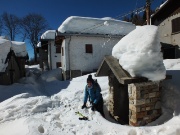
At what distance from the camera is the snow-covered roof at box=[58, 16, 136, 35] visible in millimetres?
15891

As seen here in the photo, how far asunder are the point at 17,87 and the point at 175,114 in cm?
1027

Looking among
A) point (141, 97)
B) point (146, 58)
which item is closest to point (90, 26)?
point (146, 58)

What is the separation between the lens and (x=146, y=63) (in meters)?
Result: 4.39

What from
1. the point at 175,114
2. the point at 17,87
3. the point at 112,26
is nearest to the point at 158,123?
the point at 175,114

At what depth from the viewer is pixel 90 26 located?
56.4ft

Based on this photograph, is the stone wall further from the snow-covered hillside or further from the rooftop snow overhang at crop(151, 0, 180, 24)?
the rooftop snow overhang at crop(151, 0, 180, 24)

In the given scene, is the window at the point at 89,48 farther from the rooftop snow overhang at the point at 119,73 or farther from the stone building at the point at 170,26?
the rooftop snow overhang at the point at 119,73

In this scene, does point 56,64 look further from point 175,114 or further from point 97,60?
point 175,114

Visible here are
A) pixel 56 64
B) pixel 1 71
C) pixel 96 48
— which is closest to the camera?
pixel 1 71

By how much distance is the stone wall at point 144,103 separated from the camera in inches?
175

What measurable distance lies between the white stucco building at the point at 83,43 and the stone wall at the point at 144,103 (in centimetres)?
1130

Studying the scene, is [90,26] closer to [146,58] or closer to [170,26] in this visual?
[170,26]

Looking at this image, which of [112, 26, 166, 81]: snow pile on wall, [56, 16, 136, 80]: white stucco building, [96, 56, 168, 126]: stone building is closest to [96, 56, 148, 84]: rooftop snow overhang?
[96, 56, 168, 126]: stone building

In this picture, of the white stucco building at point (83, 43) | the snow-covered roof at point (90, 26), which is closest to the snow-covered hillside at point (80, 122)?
the white stucco building at point (83, 43)
